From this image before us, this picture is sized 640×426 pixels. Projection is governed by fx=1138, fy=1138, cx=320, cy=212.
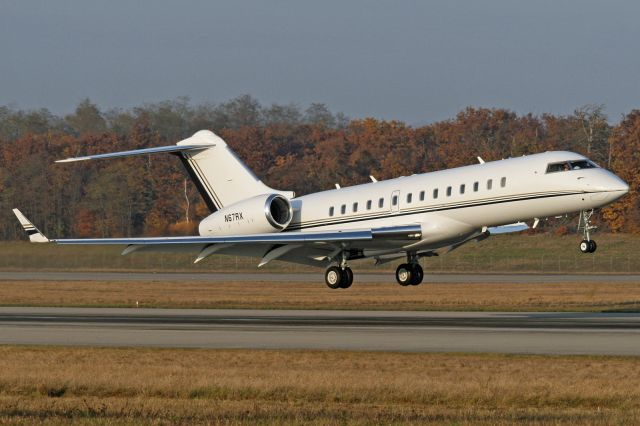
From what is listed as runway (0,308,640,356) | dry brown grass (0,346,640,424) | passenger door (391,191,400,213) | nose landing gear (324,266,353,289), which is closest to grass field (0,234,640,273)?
runway (0,308,640,356)

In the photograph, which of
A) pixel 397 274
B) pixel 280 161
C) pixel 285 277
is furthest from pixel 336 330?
pixel 280 161

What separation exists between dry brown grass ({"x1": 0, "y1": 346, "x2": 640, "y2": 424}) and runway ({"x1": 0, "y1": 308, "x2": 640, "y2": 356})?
1.89 meters

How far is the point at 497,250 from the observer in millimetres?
69750

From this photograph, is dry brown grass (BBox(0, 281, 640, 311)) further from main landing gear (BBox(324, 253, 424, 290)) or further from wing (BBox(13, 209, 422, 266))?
wing (BBox(13, 209, 422, 266))

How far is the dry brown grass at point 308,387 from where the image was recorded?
57.2 feet

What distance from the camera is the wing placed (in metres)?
32.7

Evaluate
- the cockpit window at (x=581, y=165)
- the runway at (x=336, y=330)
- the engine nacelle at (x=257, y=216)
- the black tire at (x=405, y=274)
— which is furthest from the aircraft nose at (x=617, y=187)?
the engine nacelle at (x=257, y=216)

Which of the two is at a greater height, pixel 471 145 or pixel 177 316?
pixel 471 145

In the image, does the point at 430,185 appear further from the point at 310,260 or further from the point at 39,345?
the point at 39,345

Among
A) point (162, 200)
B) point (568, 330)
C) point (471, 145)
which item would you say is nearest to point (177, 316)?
point (568, 330)

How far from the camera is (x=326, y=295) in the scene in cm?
4778

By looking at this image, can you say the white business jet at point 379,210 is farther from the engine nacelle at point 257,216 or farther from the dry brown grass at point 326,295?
the dry brown grass at point 326,295

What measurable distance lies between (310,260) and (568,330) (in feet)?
29.9

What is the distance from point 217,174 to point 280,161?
5830 centimetres
